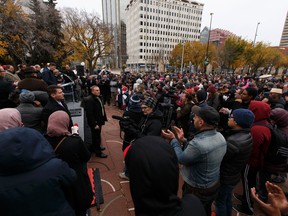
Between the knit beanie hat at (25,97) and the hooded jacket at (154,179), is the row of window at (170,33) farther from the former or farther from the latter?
the hooded jacket at (154,179)

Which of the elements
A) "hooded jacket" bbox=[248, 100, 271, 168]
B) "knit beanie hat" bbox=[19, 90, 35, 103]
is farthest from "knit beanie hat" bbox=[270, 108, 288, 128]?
"knit beanie hat" bbox=[19, 90, 35, 103]

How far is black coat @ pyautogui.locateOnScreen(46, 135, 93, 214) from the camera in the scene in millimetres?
2029

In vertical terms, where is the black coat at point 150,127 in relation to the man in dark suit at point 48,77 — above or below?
below

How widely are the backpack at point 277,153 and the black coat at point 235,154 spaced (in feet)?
2.19

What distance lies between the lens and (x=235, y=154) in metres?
2.31

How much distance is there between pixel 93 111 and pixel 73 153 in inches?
97.2

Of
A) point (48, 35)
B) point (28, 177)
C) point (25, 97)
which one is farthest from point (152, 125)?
point (48, 35)

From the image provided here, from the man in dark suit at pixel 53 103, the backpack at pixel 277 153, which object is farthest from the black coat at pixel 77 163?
the backpack at pixel 277 153

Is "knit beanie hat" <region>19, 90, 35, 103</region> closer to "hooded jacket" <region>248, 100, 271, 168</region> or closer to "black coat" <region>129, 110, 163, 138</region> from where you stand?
"black coat" <region>129, 110, 163, 138</region>

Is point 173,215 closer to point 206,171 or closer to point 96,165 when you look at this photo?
point 206,171

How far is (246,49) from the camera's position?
33.9 meters

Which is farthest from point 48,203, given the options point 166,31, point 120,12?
point 120,12

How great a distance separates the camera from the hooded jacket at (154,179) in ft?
3.12

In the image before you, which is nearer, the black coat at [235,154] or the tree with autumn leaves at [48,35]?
the black coat at [235,154]
